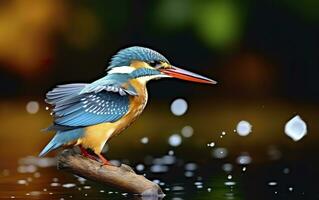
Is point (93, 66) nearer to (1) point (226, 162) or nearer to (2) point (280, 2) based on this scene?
(2) point (280, 2)

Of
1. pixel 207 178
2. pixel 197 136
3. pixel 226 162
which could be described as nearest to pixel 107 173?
pixel 207 178

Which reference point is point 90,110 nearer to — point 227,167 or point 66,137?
point 66,137

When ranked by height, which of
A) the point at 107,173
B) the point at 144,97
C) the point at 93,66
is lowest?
the point at 107,173

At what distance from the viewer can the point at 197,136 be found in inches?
364

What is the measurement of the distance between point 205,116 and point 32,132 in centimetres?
193

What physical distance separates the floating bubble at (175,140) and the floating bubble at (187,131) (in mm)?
136

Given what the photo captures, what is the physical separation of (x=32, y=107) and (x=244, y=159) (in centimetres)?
487

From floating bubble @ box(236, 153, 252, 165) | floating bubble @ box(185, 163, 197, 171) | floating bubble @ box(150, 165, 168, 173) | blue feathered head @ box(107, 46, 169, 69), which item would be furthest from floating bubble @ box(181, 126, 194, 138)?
blue feathered head @ box(107, 46, 169, 69)

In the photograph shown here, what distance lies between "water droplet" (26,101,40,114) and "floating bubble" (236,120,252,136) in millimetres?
2403

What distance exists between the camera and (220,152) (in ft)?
26.7

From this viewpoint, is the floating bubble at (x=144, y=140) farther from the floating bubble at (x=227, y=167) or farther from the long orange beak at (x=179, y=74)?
the long orange beak at (x=179, y=74)

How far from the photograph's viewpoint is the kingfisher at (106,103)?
16.9 feet

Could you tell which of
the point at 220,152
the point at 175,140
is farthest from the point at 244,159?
the point at 175,140

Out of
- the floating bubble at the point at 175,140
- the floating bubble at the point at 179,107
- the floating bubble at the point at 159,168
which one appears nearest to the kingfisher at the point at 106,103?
the floating bubble at the point at 159,168
